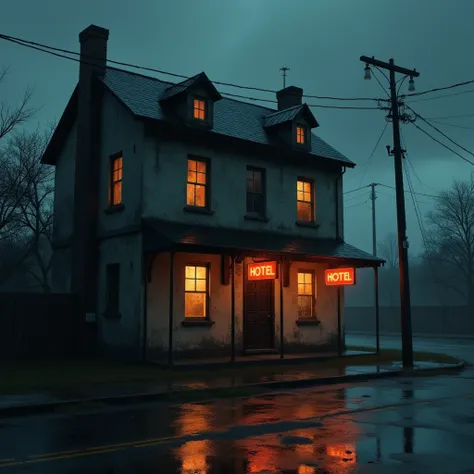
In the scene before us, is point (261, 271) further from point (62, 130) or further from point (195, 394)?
point (62, 130)

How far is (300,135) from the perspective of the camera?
23.5 metres

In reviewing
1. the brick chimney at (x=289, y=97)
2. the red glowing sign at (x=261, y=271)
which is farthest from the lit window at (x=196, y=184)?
the brick chimney at (x=289, y=97)

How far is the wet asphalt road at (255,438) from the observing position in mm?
7098

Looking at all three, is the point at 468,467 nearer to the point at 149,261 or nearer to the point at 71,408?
the point at 71,408

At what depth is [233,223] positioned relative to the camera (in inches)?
829

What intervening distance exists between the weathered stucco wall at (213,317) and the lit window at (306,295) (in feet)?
0.75

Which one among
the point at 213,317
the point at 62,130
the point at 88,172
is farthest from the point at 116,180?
the point at 213,317

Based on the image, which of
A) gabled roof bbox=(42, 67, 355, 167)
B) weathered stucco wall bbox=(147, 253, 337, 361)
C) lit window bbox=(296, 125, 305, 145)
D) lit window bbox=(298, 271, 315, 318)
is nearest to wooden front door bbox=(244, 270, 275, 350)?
weathered stucco wall bbox=(147, 253, 337, 361)

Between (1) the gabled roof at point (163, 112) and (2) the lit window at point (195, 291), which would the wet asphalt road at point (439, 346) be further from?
(2) the lit window at point (195, 291)

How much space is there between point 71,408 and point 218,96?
41.5 ft

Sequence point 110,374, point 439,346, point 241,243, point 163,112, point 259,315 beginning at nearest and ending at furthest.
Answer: point 110,374 < point 241,243 < point 163,112 < point 259,315 < point 439,346

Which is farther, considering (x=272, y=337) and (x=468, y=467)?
(x=272, y=337)

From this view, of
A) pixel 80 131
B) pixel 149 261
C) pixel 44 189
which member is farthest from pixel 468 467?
pixel 44 189

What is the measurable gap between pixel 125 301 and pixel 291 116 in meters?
9.18
